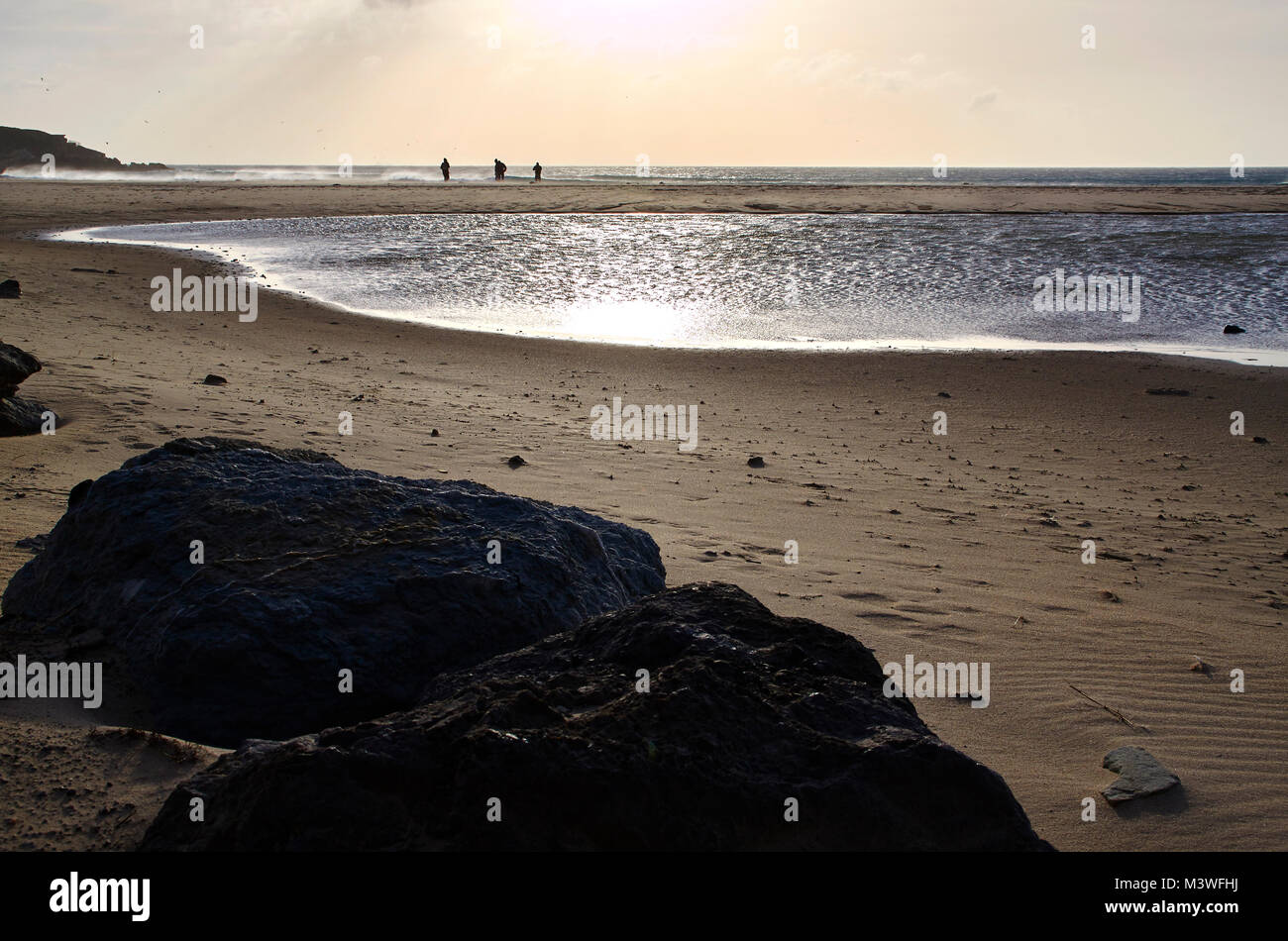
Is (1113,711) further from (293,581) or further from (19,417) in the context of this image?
(19,417)

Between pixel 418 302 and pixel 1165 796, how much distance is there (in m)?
15.5

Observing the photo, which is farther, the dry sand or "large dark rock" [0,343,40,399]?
"large dark rock" [0,343,40,399]

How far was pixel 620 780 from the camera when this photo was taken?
7.36 feet

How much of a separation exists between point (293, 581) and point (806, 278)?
1811 centimetres

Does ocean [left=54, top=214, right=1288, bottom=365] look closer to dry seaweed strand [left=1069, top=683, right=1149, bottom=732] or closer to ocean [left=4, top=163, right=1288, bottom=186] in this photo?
dry seaweed strand [left=1069, top=683, right=1149, bottom=732]

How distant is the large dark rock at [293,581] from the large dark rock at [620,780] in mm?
616

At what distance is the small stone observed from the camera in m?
3.51

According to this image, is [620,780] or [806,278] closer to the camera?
[620,780]

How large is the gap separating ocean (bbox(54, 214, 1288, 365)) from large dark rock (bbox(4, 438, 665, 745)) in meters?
10.3

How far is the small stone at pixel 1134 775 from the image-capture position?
3.51 meters

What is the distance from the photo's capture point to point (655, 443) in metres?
8.78
